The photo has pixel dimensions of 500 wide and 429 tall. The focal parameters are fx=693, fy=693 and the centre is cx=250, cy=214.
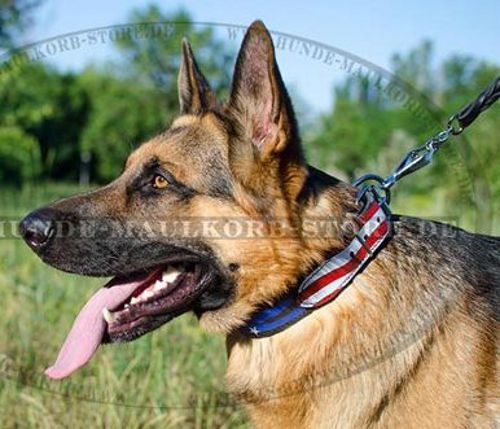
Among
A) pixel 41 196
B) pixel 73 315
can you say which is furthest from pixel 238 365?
pixel 41 196

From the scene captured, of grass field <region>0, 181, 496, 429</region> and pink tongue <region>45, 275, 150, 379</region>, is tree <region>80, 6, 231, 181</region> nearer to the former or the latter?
grass field <region>0, 181, 496, 429</region>

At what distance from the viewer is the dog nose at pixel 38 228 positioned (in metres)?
3.23

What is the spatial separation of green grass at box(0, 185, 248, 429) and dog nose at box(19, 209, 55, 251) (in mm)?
1653

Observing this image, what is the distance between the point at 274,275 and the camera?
3.25m

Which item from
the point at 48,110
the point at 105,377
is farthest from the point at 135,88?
the point at 105,377

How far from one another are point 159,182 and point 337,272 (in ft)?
3.15

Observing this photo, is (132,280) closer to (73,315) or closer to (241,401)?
(241,401)

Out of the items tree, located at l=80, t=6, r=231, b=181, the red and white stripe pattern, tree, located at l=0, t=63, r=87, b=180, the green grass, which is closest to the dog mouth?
the red and white stripe pattern

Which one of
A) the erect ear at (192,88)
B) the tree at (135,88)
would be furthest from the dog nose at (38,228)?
the tree at (135,88)

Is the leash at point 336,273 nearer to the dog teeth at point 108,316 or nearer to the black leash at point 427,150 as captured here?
the black leash at point 427,150

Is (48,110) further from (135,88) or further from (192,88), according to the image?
(192,88)

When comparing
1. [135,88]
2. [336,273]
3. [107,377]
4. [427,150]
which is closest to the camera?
[336,273]

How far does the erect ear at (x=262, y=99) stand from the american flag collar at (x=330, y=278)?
0.48m

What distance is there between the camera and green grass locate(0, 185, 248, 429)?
4.53 metres
